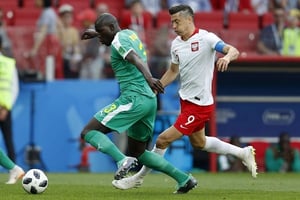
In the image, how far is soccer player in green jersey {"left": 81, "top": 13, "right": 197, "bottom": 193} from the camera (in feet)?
40.3

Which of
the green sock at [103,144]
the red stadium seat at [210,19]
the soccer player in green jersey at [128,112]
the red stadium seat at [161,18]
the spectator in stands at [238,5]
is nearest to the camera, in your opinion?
the green sock at [103,144]

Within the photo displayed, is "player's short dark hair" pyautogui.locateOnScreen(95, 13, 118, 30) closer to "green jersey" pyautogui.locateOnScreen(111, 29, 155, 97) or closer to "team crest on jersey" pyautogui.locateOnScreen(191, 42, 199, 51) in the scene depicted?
"green jersey" pyautogui.locateOnScreen(111, 29, 155, 97)

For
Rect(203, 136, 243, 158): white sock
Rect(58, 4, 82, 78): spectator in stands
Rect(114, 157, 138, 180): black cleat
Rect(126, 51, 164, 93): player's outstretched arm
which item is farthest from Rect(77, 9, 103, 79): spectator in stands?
Rect(114, 157, 138, 180): black cleat

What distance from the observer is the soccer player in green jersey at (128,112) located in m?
12.3

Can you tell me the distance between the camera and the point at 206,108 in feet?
44.9

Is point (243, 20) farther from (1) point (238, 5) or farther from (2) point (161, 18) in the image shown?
(2) point (161, 18)

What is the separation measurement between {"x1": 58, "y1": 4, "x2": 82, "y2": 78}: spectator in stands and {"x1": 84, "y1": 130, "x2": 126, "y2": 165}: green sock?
9739 millimetres

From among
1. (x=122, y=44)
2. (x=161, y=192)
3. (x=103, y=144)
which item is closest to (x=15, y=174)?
(x=161, y=192)

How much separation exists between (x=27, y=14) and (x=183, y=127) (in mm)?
10662

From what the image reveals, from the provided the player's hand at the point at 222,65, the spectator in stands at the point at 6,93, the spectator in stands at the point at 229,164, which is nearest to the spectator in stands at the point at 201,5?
the spectator in stands at the point at 229,164

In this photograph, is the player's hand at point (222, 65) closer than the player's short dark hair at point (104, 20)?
Yes

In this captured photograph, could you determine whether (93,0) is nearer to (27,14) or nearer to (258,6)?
(27,14)

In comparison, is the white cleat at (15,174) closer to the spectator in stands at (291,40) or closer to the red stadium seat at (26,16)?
the red stadium seat at (26,16)

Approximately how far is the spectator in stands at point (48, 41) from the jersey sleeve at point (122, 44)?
9458mm
